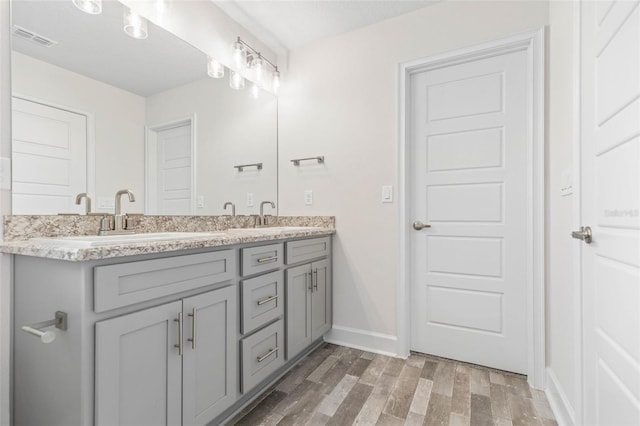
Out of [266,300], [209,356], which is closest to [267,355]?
[266,300]

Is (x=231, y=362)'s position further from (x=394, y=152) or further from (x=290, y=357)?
(x=394, y=152)

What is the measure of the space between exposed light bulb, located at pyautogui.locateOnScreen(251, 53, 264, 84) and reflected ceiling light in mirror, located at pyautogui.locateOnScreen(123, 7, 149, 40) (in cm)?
86

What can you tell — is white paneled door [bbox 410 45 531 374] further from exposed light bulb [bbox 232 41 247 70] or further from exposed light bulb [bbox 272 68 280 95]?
exposed light bulb [bbox 232 41 247 70]

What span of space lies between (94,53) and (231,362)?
5.17 feet

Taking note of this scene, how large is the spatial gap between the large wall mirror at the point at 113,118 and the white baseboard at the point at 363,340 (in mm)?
1181

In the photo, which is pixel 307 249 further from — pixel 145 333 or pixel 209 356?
pixel 145 333

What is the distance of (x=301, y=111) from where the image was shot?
8.27ft

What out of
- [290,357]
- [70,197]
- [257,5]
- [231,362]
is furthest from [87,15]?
Answer: [290,357]

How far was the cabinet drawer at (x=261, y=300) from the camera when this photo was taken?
151 centimetres

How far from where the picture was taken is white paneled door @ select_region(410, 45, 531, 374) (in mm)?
1884

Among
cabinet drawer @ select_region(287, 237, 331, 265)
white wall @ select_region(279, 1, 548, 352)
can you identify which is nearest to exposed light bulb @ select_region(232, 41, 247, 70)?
white wall @ select_region(279, 1, 548, 352)

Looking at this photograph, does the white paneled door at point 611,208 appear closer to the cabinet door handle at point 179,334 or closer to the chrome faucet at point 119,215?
the cabinet door handle at point 179,334

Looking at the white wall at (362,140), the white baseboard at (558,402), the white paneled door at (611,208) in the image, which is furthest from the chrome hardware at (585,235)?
the white wall at (362,140)

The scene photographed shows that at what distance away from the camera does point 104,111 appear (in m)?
1.52
